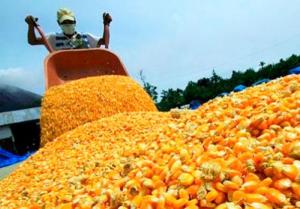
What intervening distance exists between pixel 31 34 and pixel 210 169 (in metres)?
5.32

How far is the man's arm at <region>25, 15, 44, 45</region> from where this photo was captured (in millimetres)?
6273

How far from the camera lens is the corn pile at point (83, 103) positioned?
538 centimetres

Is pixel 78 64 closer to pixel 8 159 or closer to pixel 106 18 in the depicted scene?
pixel 106 18

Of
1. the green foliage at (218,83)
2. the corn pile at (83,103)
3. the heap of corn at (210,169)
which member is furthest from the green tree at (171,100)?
the heap of corn at (210,169)

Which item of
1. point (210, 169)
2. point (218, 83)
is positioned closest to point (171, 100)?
point (218, 83)

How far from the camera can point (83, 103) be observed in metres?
5.40

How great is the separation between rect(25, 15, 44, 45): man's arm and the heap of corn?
3.50m

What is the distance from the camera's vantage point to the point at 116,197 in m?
1.78

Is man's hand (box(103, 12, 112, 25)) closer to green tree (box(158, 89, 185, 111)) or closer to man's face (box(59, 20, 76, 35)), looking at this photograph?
man's face (box(59, 20, 76, 35))

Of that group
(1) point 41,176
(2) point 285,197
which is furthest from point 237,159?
(1) point 41,176

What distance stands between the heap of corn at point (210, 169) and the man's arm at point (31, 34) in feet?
11.5

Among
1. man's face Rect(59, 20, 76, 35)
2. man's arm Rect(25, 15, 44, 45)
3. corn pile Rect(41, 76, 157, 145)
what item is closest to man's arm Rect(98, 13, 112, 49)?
man's face Rect(59, 20, 76, 35)

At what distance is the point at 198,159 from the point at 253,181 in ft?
1.10

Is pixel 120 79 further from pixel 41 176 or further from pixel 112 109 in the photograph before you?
pixel 41 176
